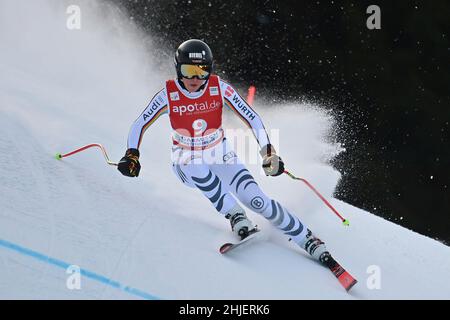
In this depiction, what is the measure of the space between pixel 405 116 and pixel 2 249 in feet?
23.1

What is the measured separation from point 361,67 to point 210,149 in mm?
5702

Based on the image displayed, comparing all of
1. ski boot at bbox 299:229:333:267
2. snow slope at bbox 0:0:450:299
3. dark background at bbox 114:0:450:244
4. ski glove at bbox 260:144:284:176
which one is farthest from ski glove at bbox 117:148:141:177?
dark background at bbox 114:0:450:244

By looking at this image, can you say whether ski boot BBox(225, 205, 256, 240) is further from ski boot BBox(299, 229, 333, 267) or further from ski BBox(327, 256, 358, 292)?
ski BBox(327, 256, 358, 292)

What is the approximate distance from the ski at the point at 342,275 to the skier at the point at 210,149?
0.15 feet

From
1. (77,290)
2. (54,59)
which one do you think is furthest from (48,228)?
(54,59)

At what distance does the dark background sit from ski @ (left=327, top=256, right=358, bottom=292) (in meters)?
5.32

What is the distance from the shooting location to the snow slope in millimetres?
2994

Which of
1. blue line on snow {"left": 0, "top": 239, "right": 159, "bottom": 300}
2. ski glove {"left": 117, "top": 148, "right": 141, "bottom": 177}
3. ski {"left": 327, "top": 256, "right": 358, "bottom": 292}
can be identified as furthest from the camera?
ski glove {"left": 117, "top": 148, "right": 141, "bottom": 177}

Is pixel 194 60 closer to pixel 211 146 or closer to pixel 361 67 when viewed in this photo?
pixel 211 146

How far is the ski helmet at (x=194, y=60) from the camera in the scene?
10.6ft

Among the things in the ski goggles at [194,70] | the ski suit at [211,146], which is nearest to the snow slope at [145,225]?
the ski suit at [211,146]

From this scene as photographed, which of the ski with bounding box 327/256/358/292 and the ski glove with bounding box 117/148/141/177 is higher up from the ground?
the ski glove with bounding box 117/148/141/177

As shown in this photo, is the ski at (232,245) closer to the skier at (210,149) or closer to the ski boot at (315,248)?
the skier at (210,149)
